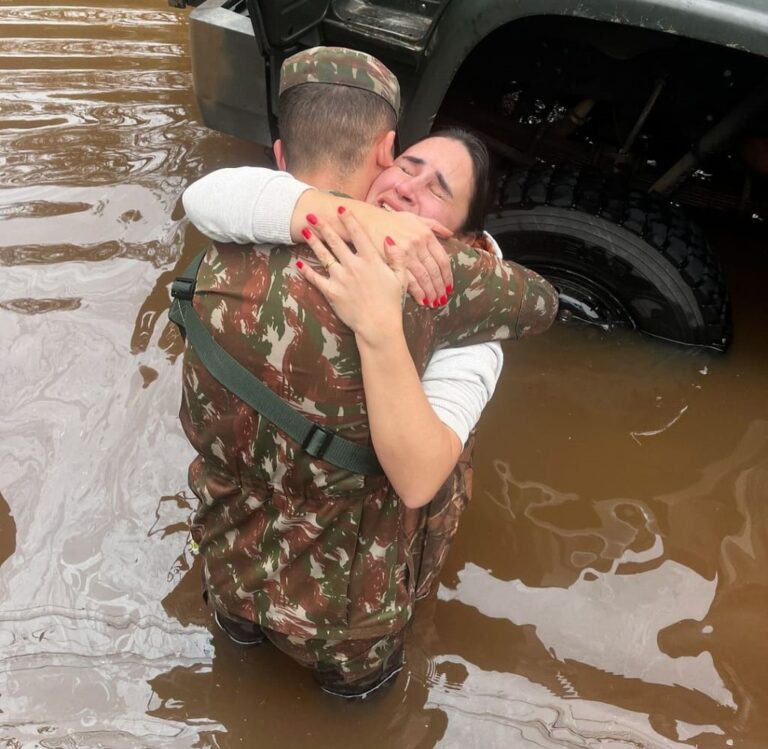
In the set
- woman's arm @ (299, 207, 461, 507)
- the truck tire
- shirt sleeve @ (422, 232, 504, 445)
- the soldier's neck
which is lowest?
the truck tire

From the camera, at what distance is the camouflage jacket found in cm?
140

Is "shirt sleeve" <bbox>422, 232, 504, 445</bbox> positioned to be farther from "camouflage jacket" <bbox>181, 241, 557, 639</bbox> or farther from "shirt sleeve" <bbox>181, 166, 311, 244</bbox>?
"shirt sleeve" <bbox>181, 166, 311, 244</bbox>

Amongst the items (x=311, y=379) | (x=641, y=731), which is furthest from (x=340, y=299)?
(x=641, y=731)

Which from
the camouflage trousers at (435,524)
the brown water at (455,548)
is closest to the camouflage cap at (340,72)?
the camouflage trousers at (435,524)

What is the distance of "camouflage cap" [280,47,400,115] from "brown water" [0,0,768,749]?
1.53 metres

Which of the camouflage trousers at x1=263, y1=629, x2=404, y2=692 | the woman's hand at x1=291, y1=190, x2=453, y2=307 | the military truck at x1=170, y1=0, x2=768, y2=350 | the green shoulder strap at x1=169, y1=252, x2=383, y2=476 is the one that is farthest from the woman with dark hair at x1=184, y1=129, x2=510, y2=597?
the military truck at x1=170, y1=0, x2=768, y2=350

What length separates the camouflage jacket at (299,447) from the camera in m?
1.40

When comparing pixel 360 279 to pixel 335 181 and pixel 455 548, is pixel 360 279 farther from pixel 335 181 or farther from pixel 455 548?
pixel 455 548

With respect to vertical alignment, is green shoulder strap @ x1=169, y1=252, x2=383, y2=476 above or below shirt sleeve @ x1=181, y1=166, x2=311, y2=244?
below

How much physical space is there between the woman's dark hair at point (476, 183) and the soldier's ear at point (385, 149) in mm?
290

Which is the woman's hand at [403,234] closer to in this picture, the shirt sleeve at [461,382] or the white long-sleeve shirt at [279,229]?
the white long-sleeve shirt at [279,229]

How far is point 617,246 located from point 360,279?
1.78 meters

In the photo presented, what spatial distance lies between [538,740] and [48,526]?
1669 mm

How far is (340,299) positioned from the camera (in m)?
1.33
